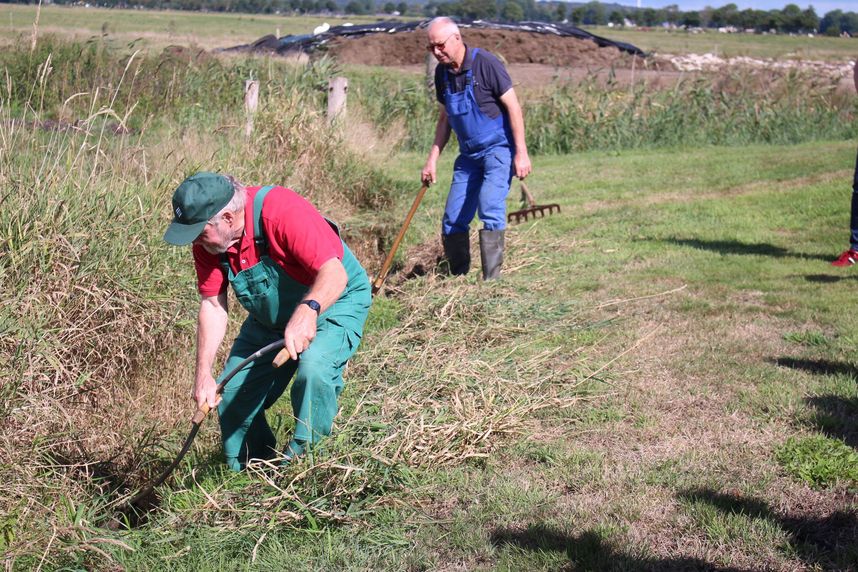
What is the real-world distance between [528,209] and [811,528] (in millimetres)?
7138

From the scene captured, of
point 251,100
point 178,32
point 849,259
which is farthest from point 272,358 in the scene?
point 178,32

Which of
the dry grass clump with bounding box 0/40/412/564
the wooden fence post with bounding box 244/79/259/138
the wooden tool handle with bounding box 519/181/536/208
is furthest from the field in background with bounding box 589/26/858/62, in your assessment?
the dry grass clump with bounding box 0/40/412/564

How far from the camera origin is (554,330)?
22.5 ft

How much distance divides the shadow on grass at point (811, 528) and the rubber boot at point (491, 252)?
3981 millimetres

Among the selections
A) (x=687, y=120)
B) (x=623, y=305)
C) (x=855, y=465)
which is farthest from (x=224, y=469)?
(x=687, y=120)

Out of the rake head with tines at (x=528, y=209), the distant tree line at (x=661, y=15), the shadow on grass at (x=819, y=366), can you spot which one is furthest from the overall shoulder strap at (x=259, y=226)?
the distant tree line at (x=661, y=15)

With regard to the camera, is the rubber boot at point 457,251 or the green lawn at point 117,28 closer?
the rubber boot at point 457,251

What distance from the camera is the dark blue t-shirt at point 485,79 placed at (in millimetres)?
7434

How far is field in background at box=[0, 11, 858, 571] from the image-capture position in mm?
4125

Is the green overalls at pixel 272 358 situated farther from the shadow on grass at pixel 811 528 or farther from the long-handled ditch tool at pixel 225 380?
the shadow on grass at pixel 811 528

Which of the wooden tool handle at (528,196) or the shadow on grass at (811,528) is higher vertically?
the wooden tool handle at (528,196)

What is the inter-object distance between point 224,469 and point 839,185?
9.32 metres

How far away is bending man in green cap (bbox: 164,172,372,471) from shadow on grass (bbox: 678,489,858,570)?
67.4 inches

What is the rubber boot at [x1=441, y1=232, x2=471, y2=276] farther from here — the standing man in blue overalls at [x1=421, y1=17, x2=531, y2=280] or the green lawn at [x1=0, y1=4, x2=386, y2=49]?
the green lawn at [x1=0, y1=4, x2=386, y2=49]
